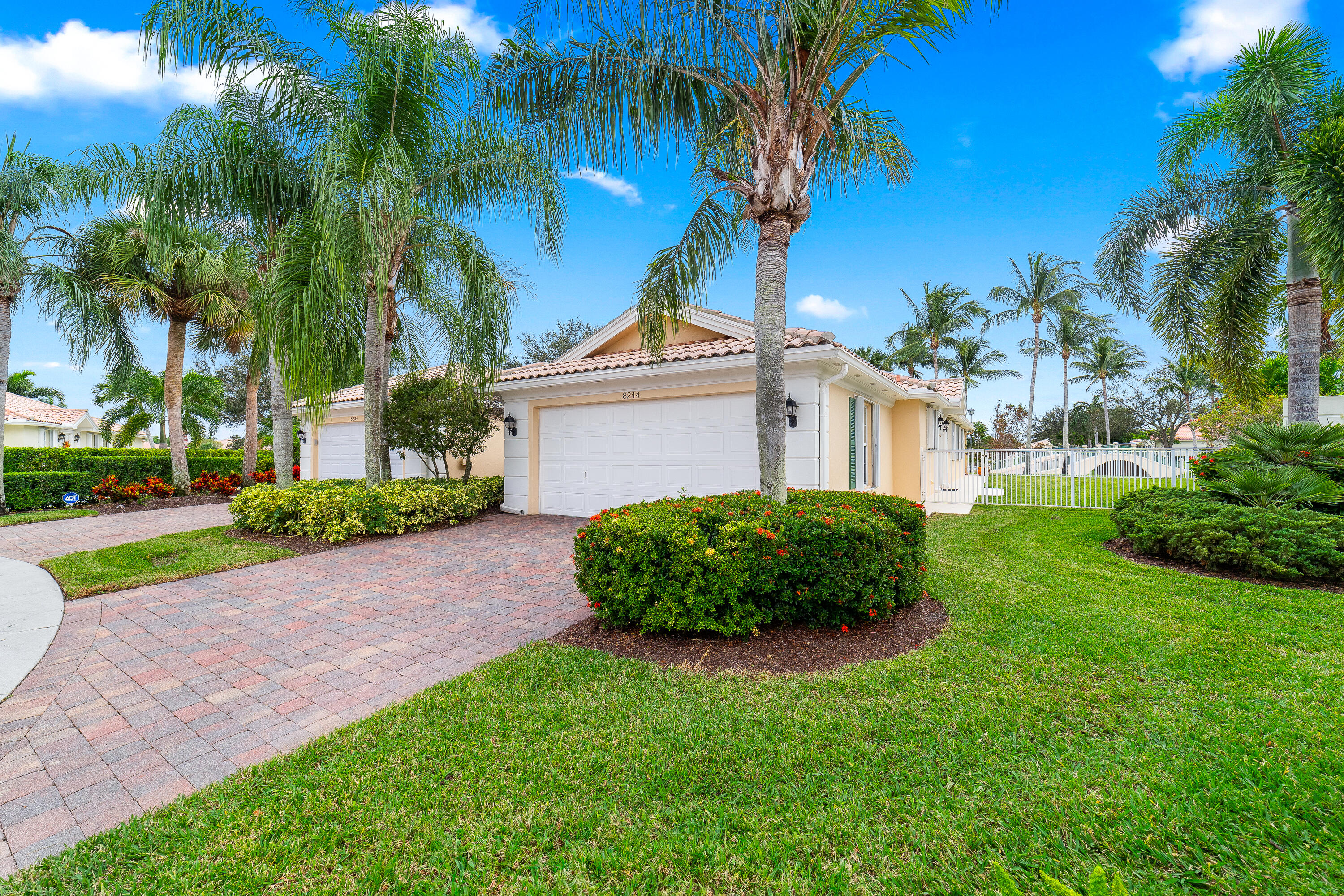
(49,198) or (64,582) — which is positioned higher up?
(49,198)

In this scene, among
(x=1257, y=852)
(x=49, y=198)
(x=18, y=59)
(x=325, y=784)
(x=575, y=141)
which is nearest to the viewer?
(x=1257, y=852)

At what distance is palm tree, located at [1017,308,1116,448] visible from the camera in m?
28.5

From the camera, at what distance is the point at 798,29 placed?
4.89 m

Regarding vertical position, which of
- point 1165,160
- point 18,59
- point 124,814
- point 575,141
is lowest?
point 124,814

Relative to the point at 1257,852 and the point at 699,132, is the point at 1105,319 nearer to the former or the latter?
the point at 699,132

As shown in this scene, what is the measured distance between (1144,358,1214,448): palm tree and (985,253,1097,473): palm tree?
407 inches

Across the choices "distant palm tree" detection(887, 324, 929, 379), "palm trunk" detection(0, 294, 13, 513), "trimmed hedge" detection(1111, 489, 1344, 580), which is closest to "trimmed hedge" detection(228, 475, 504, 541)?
"palm trunk" detection(0, 294, 13, 513)

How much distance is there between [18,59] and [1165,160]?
19.0 metres

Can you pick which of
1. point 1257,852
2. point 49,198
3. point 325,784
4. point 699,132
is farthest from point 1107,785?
point 49,198

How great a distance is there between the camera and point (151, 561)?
725 centimetres

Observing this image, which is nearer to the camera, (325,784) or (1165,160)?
(325,784)

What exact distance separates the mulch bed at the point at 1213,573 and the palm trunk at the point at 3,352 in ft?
66.8

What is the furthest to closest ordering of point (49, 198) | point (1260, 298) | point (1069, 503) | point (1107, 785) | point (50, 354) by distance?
point (50, 354) → point (1069, 503) → point (49, 198) → point (1260, 298) → point (1107, 785)

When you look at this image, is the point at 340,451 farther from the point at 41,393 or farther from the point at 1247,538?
the point at 41,393
